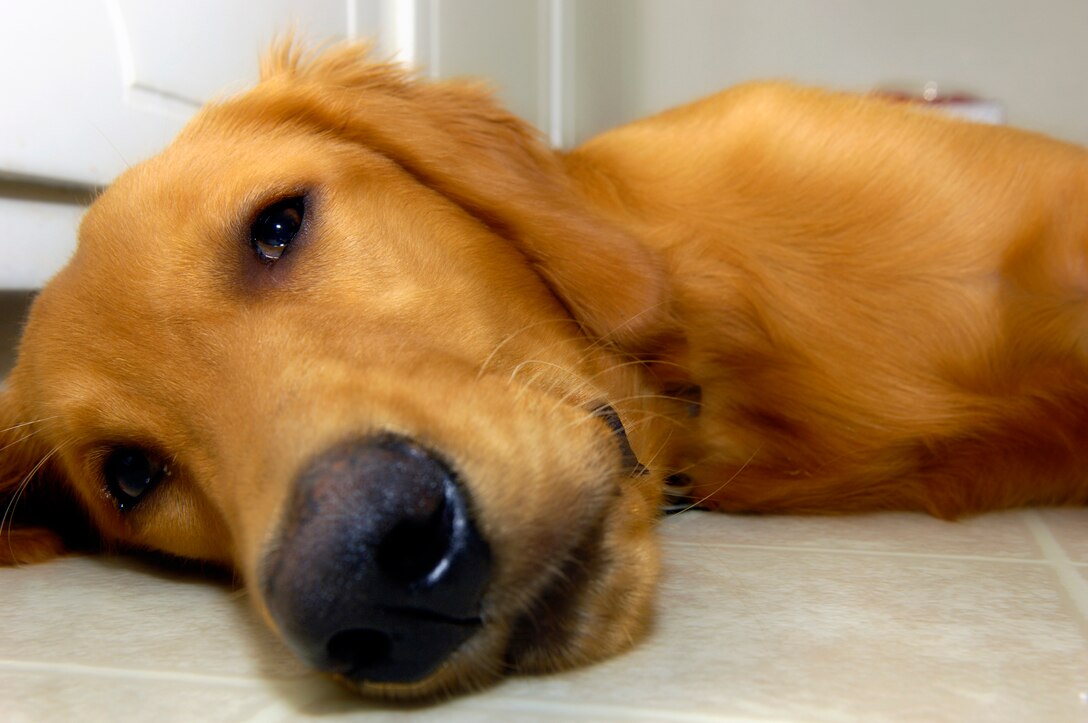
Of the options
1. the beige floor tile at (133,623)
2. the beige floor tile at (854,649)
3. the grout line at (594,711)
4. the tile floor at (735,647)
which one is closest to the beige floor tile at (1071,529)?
the tile floor at (735,647)

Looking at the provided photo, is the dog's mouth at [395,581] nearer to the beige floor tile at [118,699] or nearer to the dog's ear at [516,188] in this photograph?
the beige floor tile at [118,699]

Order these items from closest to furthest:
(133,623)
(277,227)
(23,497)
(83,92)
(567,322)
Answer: (133,623), (277,227), (567,322), (23,497), (83,92)

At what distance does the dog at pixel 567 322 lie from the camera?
3.60ft

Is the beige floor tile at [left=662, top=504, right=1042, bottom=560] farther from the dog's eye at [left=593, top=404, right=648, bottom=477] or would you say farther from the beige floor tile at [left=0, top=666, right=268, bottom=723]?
the beige floor tile at [left=0, top=666, right=268, bottom=723]

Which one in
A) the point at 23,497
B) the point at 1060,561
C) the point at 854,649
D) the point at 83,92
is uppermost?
the point at 83,92

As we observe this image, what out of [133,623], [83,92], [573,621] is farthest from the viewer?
[83,92]

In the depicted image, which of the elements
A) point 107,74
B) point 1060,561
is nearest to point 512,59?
point 107,74

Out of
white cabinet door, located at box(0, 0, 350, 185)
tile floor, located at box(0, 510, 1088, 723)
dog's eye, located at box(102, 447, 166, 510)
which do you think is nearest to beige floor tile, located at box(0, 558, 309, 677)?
tile floor, located at box(0, 510, 1088, 723)

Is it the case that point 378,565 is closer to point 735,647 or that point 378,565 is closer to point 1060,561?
point 735,647

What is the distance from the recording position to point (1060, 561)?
141 cm

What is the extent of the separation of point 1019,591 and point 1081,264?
628mm

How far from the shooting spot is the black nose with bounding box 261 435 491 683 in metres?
0.84

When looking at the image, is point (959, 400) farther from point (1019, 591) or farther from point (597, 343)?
point (597, 343)

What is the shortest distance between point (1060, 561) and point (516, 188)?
95cm
